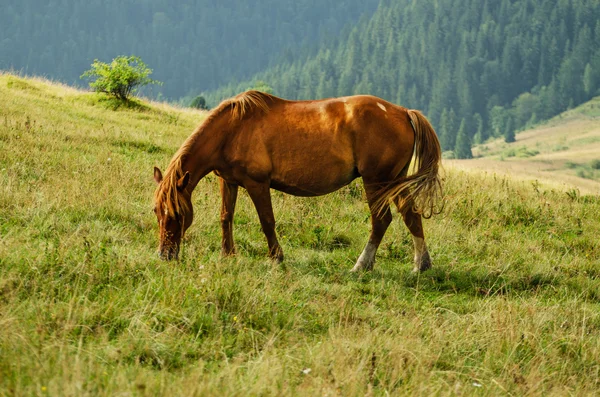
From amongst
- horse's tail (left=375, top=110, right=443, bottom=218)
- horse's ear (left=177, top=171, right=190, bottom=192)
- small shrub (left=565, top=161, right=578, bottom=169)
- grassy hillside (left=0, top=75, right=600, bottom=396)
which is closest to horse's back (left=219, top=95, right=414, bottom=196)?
horse's tail (left=375, top=110, right=443, bottom=218)

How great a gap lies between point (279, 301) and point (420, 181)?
285 cm

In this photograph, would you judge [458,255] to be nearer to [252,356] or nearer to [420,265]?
[420,265]

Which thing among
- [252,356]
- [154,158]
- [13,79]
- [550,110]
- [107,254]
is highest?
[550,110]

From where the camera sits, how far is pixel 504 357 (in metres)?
5.08

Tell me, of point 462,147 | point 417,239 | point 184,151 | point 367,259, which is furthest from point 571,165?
point 184,151

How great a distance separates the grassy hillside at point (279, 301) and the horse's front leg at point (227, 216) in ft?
1.19

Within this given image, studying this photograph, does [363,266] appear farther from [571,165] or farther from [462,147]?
[462,147]

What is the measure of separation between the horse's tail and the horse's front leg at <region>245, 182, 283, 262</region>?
4.43ft

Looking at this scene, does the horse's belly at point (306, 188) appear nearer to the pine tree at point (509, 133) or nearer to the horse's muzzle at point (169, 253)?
the horse's muzzle at point (169, 253)

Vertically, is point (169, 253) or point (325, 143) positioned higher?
point (325, 143)

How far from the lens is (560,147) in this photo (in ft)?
502

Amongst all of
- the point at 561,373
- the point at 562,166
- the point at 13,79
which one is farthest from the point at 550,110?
the point at 561,373

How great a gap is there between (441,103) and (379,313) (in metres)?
199

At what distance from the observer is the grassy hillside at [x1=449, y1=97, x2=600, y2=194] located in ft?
422
